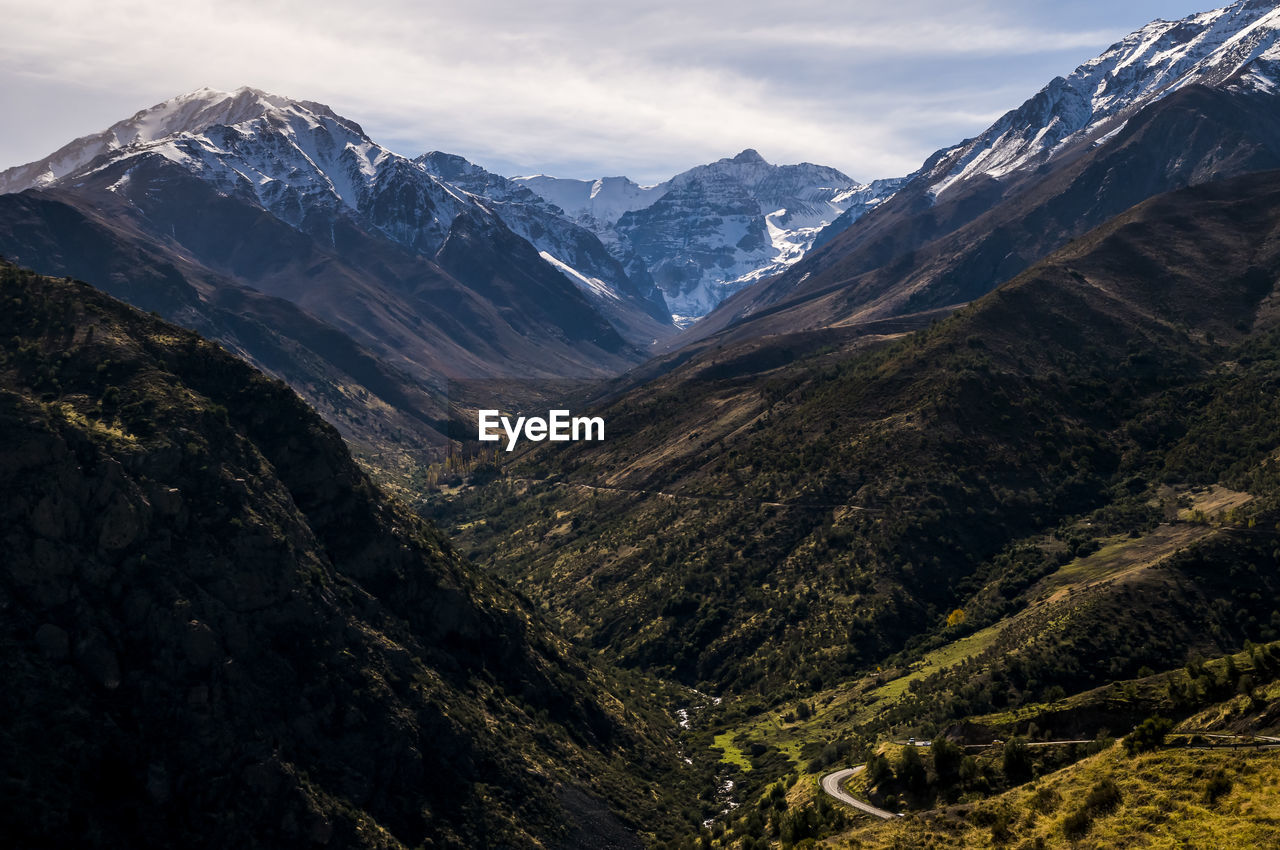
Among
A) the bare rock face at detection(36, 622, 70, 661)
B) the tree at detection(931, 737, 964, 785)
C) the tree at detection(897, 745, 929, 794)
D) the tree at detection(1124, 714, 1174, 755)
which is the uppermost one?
the bare rock face at detection(36, 622, 70, 661)

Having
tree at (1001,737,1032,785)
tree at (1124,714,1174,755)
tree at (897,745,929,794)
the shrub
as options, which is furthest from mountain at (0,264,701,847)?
the shrub

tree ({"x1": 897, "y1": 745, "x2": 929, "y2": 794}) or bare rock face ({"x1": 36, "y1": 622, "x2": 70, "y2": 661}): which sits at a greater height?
bare rock face ({"x1": 36, "y1": 622, "x2": 70, "y2": 661})

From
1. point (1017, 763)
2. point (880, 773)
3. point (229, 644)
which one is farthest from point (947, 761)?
point (229, 644)

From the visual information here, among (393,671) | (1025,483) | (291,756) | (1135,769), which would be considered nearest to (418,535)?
(393,671)

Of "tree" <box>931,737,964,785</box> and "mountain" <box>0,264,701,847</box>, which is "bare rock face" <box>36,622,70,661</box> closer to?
"mountain" <box>0,264,701,847</box>

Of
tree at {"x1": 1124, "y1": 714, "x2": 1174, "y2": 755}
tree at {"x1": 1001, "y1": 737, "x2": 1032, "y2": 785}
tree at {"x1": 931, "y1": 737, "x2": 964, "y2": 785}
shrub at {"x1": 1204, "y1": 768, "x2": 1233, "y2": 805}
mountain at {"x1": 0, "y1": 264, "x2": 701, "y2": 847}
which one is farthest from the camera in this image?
tree at {"x1": 931, "y1": 737, "x2": 964, "y2": 785}

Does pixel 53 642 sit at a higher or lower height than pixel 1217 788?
higher

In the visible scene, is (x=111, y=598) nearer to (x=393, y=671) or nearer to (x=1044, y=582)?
(x=393, y=671)

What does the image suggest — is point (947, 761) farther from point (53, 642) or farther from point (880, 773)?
point (53, 642)

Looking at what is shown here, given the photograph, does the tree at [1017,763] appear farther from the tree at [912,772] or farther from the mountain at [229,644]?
the mountain at [229,644]
